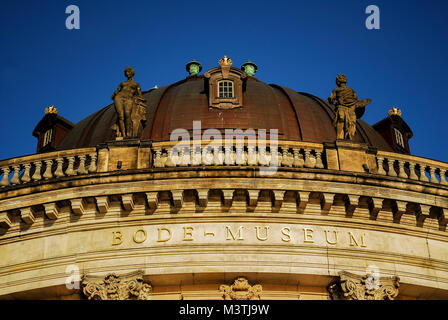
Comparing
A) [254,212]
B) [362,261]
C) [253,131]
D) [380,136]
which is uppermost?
[380,136]

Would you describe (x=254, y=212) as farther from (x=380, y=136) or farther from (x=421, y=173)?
(x=380, y=136)

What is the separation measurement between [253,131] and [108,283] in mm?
7690

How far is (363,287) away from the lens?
20312 millimetres

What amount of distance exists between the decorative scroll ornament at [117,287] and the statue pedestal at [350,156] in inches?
239

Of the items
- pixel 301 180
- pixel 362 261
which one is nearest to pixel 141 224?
pixel 301 180

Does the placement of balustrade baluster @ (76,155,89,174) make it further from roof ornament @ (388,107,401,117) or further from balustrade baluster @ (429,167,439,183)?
roof ornament @ (388,107,401,117)

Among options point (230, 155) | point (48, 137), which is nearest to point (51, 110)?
point (48, 137)

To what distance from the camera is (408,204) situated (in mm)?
Result: 21484

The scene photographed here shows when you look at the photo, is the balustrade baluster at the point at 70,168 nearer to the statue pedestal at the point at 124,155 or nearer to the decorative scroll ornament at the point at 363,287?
the statue pedestal at the point at 124,155

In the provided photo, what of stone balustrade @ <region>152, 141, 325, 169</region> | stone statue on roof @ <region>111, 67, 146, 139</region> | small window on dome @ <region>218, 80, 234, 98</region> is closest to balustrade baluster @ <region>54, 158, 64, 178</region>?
stone statue on roof @ <region>111, 67, 146, 139</region>

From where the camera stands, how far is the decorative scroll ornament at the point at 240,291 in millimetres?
20188

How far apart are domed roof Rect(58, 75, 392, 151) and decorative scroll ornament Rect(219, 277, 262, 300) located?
24.1 feet

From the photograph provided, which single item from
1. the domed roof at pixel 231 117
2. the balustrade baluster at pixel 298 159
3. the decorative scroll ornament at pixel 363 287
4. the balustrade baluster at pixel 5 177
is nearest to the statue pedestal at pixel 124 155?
the balustrade baluster at pixel 5 177
